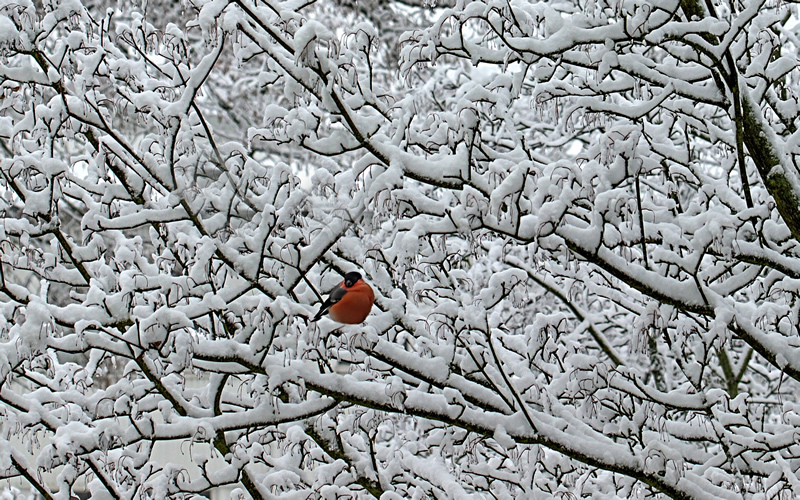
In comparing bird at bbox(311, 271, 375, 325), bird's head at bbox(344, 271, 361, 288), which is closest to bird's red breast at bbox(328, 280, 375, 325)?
bird at bbox(311, 271, 375, 325)

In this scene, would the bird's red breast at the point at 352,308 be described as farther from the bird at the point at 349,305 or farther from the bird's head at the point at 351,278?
the bird's head at the point at 351,278

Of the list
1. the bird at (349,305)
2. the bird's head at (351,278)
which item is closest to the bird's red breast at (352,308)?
the bird at (349,305)

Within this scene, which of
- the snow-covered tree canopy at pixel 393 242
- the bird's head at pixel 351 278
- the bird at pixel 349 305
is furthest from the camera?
the bird's head at pixel 351 278

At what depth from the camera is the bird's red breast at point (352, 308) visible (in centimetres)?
307

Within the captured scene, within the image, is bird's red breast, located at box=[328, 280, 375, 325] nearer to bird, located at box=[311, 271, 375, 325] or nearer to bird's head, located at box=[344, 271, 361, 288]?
bird, located at box=[311, 271, 375, 325]

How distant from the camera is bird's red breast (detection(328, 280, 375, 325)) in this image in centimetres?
307

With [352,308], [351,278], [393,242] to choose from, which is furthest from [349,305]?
[393,242]

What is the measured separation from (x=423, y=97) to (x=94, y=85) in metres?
3.93

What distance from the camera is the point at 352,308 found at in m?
3.08

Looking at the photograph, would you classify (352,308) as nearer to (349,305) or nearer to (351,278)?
(349,305)

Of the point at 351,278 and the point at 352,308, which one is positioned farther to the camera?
the point at 351,278

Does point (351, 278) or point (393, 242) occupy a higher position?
point (393, 242)

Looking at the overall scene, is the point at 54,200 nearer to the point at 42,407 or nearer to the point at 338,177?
the point at 42,407

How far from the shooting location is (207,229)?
9.83 feet
